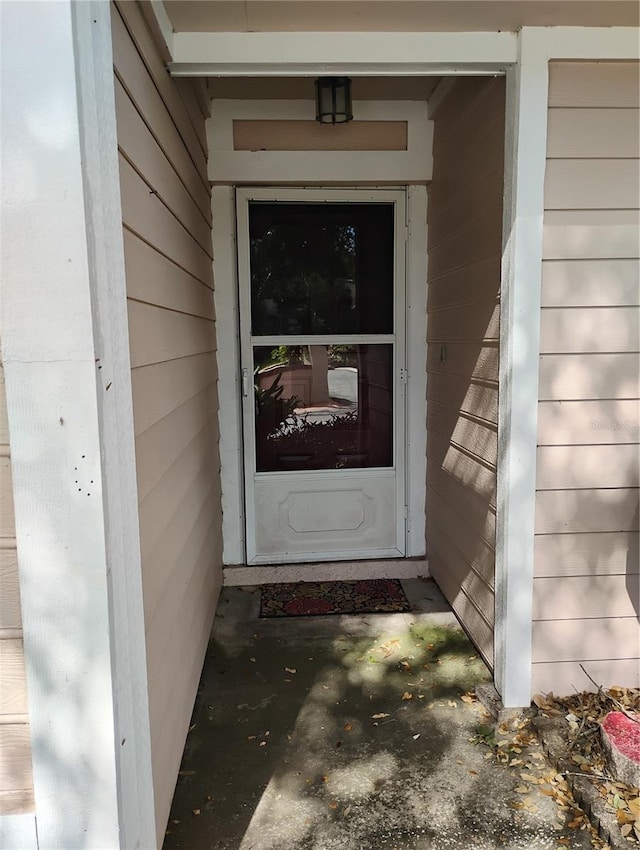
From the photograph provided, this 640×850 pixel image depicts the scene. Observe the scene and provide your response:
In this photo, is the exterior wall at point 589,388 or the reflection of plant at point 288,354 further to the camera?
the reflection of plant at point 288,354

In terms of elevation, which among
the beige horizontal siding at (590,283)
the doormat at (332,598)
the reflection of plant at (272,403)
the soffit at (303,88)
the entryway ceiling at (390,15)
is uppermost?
the soffit at (303,88)

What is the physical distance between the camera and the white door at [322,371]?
10.9 feet

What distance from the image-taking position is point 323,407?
347 centimetres

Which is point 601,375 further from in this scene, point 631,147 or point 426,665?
point 426,665

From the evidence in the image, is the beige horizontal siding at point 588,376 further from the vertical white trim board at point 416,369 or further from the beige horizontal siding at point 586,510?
the vertical white trim board at point 416,369

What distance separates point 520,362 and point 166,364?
1227 mm

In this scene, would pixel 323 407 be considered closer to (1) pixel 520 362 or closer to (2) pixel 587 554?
(1) pixel 520 362

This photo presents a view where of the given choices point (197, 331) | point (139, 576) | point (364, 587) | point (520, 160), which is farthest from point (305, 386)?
point (139, 576)

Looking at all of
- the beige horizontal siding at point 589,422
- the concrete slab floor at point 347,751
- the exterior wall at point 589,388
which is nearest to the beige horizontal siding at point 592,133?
the exterior wall at point 589,388

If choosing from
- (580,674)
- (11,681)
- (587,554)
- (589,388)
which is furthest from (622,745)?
(11,681)

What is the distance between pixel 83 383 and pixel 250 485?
2.41 metres

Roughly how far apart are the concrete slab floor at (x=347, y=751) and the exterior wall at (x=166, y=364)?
0.49 feet

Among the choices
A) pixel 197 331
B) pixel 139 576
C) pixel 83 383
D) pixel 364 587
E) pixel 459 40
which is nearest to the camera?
pixel 83 383

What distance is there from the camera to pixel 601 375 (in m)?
2.16
